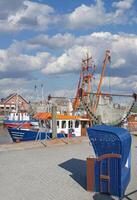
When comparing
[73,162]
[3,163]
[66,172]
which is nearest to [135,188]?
[66,172]

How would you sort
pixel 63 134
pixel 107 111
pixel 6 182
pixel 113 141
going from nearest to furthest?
pixel 113 141 < pixel 6 182 < pixel 63 134 < pixel 107 111

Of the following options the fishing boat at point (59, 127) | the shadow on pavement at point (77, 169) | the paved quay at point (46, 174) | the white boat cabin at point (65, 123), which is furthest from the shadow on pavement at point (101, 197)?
the white boat cabin at point (65, 123)

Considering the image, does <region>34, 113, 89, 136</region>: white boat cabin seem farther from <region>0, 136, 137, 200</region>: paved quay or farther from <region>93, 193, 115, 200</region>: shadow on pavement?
<region>93, 193, 115, 200</region>: shadow on pavement

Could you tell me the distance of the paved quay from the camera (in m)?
9.77

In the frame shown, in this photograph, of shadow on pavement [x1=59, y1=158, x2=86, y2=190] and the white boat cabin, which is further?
the white boat cabin

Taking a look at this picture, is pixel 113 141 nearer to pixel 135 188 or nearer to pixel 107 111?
pixel 135 188

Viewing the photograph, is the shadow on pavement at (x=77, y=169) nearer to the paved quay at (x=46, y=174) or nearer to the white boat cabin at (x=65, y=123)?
the paved quay at (x=46, y=174)

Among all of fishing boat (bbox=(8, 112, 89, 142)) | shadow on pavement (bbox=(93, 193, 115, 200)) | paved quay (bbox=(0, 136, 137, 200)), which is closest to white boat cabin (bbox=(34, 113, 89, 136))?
fishing boat (bbox=(8, 112, 89, 142))

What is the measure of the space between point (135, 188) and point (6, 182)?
371 centimetres

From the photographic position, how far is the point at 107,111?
4294 cm

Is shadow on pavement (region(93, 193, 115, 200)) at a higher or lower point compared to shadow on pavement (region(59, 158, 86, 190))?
higher

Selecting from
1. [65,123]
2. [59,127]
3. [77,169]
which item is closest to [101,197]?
[77,169]

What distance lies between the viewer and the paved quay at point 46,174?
32.0 ft

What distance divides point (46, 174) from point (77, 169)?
1.39 m
